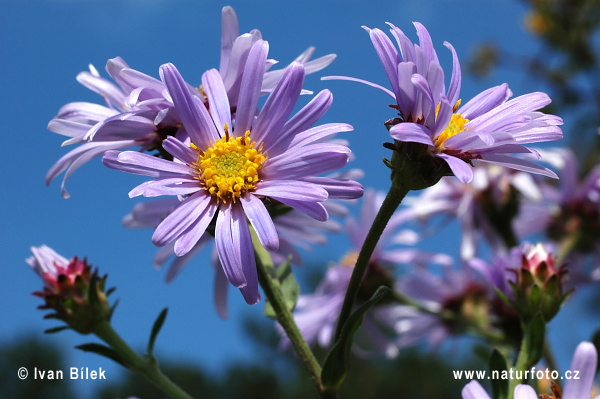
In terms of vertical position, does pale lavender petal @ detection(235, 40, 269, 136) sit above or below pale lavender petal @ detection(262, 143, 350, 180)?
above

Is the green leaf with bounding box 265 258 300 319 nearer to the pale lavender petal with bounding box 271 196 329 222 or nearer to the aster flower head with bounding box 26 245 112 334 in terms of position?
the pale lavender petal with bounding box 271 196 329 222

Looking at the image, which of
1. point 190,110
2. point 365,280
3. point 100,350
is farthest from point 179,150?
point 365,280

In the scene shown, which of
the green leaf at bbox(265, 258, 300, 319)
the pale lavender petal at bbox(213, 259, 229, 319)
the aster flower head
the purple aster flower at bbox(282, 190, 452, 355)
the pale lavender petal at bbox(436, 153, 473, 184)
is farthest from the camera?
the purple aster flower at bbox(282, 190, 452, 355)

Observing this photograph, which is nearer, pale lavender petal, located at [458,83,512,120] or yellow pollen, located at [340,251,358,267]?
pale lavender petal, located at [458,83,512,120]

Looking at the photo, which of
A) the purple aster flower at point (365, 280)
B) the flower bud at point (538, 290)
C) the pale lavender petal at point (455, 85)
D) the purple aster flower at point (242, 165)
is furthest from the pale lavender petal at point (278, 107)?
the purple aster flower at point (365, 280)

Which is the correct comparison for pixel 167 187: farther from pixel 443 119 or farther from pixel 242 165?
pixel 443 119

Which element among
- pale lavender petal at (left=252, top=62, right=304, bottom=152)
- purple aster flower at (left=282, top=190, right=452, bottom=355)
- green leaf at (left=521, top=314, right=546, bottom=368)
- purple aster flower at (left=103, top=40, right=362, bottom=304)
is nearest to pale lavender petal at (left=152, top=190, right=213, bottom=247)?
purple aster flower at (left=103, top=40, right=362, bottom=304)

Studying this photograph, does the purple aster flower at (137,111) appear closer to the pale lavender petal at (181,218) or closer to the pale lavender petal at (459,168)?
the pale lavender petal at (181,218)
